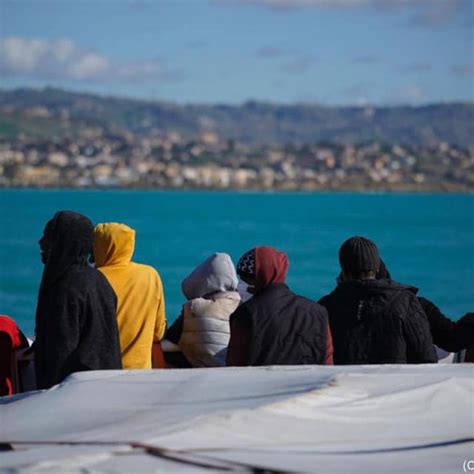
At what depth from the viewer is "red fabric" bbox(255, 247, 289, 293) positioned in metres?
6.13

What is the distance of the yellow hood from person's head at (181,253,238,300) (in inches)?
14.9

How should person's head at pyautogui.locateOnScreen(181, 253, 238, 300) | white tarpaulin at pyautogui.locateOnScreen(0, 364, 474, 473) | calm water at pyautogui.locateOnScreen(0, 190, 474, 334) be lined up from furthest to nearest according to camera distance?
1. calm water at pyautogui.locateOnScreen(0, 190, 474, 334)
2. person's head at pyautogui.locateOnScreen(181, 253, 238, 300)
3. white tarpaulin at pyautogui.locateOnScreen(0, 364, 474, 473)

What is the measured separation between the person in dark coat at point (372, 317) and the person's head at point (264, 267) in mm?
486

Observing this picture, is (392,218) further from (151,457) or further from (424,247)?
(151,457)

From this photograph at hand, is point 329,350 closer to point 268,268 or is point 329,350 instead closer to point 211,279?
point 268,268

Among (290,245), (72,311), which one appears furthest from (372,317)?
(290,245)

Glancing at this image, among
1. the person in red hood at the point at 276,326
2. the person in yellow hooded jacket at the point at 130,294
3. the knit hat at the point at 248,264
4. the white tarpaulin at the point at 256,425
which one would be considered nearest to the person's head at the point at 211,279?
the person in yellow hooded jacket at the point at 130,294

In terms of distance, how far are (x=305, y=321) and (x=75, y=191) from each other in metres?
188

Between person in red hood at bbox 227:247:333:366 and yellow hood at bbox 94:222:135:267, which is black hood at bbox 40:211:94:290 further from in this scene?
person in red hood at bbox 227:247:333:366

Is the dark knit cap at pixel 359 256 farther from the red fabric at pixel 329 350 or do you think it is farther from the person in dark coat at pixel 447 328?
the red fabric at pixel 329 350

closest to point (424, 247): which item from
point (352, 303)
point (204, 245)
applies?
point (204, 245)

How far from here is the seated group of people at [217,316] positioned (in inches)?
239

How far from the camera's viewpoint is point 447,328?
22.6 feet

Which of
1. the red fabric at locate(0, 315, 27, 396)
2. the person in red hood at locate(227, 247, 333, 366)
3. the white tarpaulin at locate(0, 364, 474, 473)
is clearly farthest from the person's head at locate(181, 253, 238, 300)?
the white tarpaulin at locate(0, 364, 474, 473)
